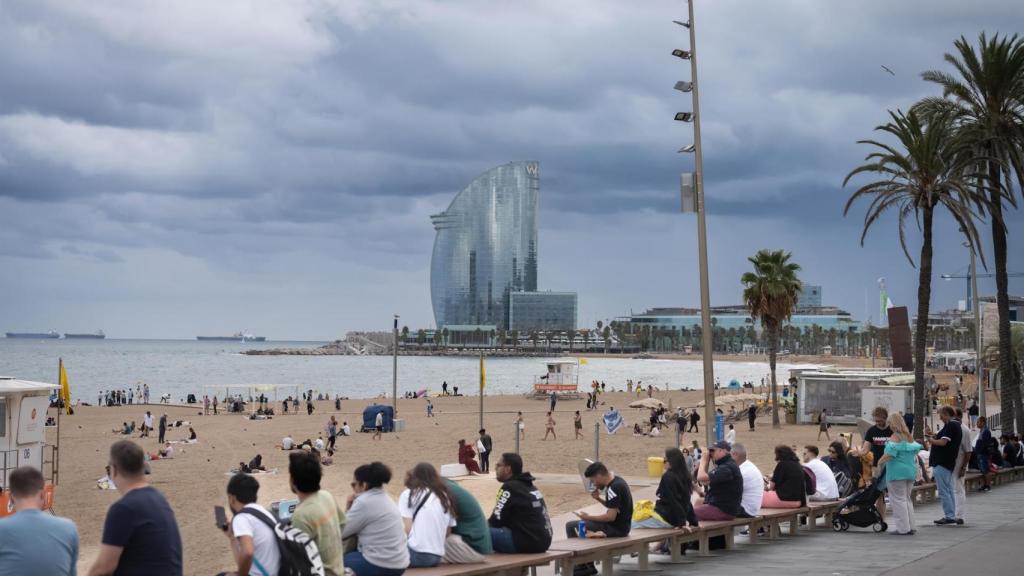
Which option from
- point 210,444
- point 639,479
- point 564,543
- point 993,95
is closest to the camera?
point 564,543

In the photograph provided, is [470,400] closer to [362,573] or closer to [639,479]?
[639,479]

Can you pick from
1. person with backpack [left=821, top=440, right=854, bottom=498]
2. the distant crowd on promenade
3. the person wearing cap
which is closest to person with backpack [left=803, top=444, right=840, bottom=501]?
the distant crowd on promenade

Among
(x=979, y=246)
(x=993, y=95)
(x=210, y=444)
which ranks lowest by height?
(x=210, y=444)

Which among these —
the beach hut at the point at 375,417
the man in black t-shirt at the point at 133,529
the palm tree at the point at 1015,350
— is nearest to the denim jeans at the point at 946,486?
the man in black t-shirt at the point at 133,529

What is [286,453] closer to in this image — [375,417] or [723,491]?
[375,417]

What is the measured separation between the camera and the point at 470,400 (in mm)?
74188


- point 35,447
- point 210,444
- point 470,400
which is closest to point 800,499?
point 35,447

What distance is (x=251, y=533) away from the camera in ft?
17.9

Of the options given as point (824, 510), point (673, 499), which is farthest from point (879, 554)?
point (824, 510)

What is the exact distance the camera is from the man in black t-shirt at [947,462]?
12.2m

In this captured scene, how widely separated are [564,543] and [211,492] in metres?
15.4

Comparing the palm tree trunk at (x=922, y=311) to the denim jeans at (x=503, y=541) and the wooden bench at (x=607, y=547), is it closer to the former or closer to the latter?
the wooden bench at (x=607, y=547)

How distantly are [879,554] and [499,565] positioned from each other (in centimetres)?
412

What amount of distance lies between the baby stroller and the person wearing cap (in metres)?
2.03
